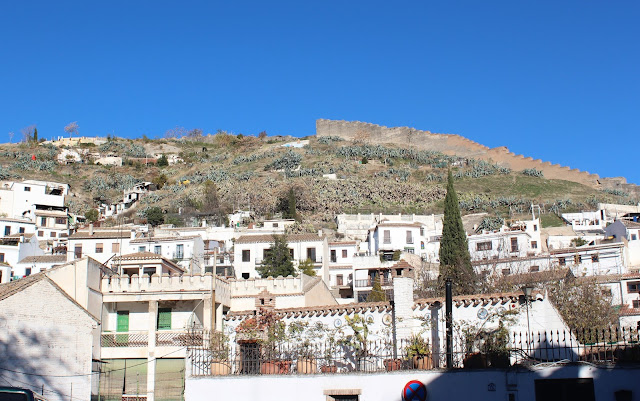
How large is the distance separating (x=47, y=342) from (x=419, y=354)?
514 inches

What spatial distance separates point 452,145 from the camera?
4931 inches

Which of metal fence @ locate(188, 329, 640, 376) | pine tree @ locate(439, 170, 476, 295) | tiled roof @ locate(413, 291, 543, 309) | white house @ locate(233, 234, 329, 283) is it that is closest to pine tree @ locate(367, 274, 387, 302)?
pine tree @ locate(439, 170, 476, 295)

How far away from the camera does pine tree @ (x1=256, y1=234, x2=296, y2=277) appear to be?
158 ft

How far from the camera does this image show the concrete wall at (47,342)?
79.7 ft

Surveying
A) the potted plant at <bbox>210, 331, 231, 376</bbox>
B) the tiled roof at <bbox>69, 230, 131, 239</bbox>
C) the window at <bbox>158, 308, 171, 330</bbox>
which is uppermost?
the tiled roof at <bbox>69, 230, 131, 239</bbox>

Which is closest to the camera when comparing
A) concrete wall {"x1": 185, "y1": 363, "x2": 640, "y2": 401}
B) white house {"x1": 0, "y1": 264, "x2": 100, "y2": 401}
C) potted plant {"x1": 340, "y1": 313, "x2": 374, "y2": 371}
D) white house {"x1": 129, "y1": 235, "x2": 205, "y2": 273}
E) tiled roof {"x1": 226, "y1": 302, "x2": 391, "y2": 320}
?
concrete wall {"x1": 185, "y1": 363, "x2": 640, "y2": 401}

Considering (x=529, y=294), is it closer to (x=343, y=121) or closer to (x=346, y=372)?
(x=346, y=372)

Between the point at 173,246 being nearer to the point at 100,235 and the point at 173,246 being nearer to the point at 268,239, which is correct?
the point at 100,235

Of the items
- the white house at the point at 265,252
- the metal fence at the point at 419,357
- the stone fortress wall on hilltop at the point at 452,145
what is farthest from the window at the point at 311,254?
the stone fortress wall on hilltop at the point at 452,145

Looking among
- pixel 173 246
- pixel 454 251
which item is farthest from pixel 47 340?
pixel 173 246

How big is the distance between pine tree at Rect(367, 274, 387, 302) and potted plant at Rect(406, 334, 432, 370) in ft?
68.6

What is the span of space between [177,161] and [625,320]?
9818 centimetres

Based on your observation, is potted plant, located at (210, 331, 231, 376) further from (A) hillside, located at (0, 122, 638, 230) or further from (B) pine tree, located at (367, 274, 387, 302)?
(A) hillside, located at (0, 122, 638, 230)

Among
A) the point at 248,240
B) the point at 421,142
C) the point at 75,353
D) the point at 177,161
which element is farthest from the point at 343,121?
the point at 75,353
